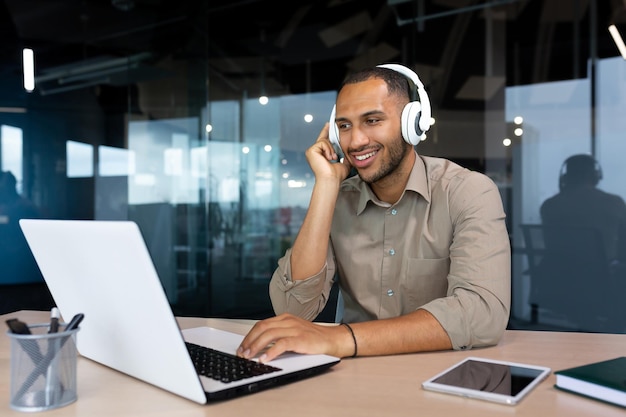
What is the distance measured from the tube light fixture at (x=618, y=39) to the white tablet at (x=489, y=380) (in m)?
3.25

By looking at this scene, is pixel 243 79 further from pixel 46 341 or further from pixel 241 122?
pixel 46 341

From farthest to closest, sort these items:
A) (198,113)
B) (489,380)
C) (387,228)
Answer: (198,113)
(387,228)
(489,380)

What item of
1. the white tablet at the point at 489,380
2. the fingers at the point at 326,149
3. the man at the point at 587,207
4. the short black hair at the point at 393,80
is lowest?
the white tablet at the point at 489,380

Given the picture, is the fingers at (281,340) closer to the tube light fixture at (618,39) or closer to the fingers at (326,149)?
the fingers at (326,149)

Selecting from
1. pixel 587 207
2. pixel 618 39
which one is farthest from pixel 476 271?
pixel 618 39

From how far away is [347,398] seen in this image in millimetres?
929

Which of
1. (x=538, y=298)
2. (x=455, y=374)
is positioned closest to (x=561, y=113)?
(x=538, y=298)

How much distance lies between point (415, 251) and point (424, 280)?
0.09 metres

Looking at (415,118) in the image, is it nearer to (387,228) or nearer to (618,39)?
(387,228)

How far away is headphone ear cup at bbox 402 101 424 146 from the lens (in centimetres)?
164

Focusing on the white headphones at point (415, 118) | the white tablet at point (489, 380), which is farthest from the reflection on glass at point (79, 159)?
the white tablet at point (489, 380)

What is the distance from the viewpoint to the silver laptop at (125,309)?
81 centimetres

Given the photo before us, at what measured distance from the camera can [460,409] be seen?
34.6 inches

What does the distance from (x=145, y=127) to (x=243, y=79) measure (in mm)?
940
